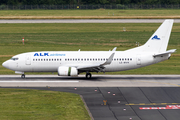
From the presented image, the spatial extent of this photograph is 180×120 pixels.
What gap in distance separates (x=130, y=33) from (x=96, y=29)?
10.5 m

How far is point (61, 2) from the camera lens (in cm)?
14775

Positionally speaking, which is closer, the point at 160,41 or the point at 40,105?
the point at 40,105

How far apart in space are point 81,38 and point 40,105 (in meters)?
47.5

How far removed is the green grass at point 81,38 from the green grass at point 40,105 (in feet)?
49.8

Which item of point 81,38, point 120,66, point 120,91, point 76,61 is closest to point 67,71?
point 76,61

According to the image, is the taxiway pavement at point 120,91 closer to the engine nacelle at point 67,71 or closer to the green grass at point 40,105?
the engine nacelle at point 67,71

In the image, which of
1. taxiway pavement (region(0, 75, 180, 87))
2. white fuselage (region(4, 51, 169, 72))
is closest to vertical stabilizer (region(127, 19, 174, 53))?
white fuselage (region(4, 51, 169, 72))

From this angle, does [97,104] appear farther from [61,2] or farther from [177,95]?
[61,2]

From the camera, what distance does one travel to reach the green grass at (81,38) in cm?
5916

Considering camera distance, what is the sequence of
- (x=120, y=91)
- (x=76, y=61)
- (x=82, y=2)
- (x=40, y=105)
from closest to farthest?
(x=40, y=105) → (x=120, y=91) → (x=76, y=61) → (x=82, y=2)

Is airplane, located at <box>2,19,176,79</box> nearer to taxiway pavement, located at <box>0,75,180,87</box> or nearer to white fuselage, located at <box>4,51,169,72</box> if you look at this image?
white fuselage, located at <box>4,51,169,72</box>

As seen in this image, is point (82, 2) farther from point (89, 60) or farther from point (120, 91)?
point (120, 91)

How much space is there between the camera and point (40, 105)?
2800 centimetres

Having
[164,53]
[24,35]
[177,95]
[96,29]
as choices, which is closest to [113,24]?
[96,29]
